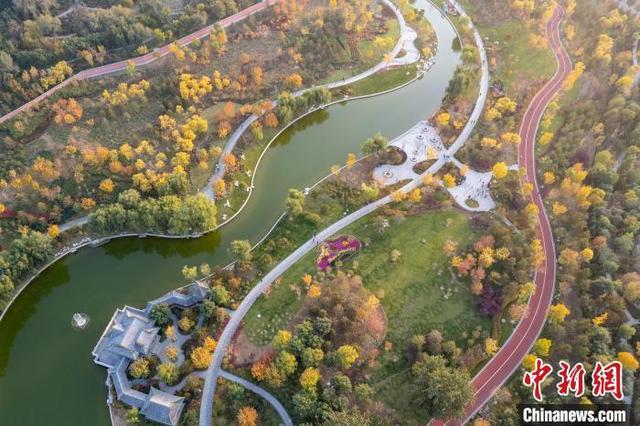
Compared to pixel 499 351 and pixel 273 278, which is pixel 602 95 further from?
pixel 273 278

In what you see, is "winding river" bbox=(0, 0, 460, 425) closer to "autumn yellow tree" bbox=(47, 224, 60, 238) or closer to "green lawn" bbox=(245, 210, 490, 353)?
"autumn yellow tree" bbox=(47, 224, 60, 238)

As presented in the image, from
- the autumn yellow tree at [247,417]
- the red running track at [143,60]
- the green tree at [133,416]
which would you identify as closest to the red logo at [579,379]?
the autumn yellow tree at [247,417]

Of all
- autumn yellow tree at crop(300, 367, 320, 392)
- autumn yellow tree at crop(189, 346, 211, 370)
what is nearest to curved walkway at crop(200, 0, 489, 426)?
autumn yellow tree at crop(189, 346, 211, 370)

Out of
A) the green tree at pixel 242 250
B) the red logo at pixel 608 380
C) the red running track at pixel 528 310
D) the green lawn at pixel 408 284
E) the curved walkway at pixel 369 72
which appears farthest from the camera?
the curved walkway at pixel 369 72

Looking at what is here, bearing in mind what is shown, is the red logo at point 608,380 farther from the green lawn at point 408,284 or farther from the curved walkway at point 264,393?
the curved walkway at point 264,393

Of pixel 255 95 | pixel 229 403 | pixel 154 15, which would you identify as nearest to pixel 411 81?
pixel 255 95

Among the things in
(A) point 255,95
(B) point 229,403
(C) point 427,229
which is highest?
(A) point 255,95

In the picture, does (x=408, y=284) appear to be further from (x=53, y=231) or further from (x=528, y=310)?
(x=53, y=231)
